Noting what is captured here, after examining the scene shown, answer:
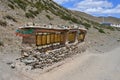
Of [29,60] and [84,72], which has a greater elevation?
[29,60]

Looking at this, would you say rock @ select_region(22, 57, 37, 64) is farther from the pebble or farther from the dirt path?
the dirt path

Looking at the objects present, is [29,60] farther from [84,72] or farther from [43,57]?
[84,72]

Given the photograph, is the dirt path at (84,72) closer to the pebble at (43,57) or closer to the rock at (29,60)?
the pebble at (43,57)

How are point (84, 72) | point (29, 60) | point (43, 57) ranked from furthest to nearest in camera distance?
1. point (84, 72)
2. point (43, 57)
3. point (29, 60)

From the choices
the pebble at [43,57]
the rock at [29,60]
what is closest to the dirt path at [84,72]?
the pebble at [43,57]

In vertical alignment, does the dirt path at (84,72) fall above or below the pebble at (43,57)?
below

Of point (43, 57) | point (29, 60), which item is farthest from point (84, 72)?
point (29, 60)

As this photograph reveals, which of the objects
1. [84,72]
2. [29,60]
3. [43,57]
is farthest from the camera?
[84,72]

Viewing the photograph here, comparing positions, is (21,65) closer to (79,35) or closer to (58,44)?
(58,44)

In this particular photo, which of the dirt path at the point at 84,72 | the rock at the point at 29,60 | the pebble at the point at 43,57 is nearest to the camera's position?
the rock at the point at 29,60

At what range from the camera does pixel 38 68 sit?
17.0 m

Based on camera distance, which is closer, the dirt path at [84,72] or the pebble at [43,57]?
the pebble at [43,57]

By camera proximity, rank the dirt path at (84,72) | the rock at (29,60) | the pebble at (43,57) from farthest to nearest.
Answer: the dirt path at (84,72)
the pebble at (43,57)
the rock at (29,60)

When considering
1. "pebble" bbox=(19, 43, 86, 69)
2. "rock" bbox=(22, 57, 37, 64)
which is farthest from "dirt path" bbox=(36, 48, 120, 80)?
"rock" bbox=(22, 57, 37, 64)
